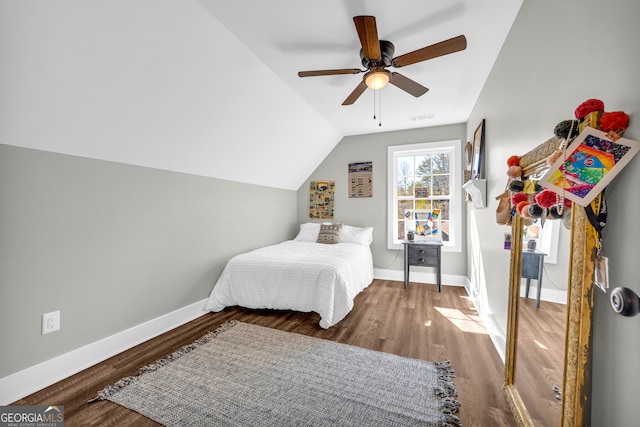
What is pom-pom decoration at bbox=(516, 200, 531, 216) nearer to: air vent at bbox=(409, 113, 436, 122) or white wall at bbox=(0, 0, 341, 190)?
white wall at bbox=(0, 0, 341, 190)

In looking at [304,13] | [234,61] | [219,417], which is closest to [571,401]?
[219,417]

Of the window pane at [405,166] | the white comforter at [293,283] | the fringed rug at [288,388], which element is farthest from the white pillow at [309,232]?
the fringed rug at [288,388]

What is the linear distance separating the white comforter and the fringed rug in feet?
1.49

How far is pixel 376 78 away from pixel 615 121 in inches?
60.7

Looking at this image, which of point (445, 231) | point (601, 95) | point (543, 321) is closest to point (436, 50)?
point (601, 95)

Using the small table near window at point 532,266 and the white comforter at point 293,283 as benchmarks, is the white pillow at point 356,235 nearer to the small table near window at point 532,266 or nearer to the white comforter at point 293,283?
the white comforter at point 293,283

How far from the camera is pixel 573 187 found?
883 mm

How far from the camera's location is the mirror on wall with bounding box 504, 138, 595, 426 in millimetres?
844

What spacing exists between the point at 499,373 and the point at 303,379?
1.35 meters

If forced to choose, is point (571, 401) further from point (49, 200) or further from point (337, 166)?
point (337, 166)

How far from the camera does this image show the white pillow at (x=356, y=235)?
401cm

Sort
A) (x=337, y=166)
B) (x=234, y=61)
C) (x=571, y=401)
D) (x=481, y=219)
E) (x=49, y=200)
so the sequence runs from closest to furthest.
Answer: (x=571, y=401), (x=49, y=200), (x=234, y=61), (x=481, y=219), (x=337, y=166)

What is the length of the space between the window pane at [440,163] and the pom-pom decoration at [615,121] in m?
3.49

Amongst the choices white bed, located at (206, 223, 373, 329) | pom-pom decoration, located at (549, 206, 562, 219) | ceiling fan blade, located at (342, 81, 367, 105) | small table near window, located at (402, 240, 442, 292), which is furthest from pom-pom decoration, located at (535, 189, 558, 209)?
small table near window, located at (402, 240, 442, 292)
